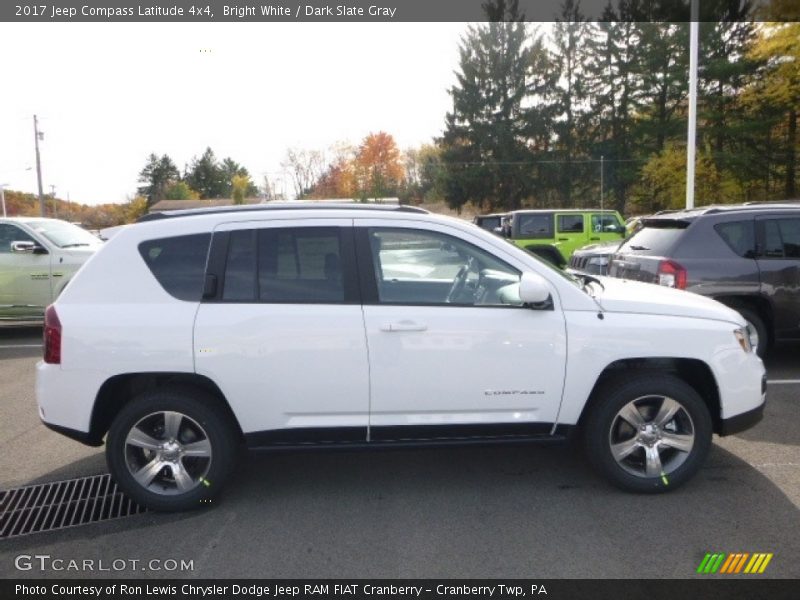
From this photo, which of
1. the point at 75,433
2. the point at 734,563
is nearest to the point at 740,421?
the point at 734,563

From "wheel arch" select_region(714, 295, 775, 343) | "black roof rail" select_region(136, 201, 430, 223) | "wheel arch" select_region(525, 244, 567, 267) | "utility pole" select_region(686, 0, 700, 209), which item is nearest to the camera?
"black roof rail" select_region(136, 201, 430, 223)

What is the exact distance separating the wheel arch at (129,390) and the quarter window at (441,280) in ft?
4.02

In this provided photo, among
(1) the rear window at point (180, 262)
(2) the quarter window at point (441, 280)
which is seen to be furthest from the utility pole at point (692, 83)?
(1) the rear window at point (180, 262)

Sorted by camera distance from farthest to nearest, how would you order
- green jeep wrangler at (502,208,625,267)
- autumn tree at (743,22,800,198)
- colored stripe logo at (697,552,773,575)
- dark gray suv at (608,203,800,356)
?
1. autumn tree at (743,22,800,198)
2. green jeep wrangler at (502,208,625,267)
3. dark gray suv at (608,203,800,356)
4. colored stripe logo at (697,552,773,575)

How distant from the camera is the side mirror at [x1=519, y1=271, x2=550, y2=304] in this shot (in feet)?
12.6

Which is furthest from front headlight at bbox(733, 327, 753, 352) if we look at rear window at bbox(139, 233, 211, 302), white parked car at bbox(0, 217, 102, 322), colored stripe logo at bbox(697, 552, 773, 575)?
white parked car at bbox(0, 217, 102, 322)

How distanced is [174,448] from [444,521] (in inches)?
68.9

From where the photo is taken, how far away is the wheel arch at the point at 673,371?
4.15m

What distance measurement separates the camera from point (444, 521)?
3865 mm

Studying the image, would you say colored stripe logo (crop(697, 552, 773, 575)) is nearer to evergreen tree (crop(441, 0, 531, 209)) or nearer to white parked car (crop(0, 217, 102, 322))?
white parked car (crop(0, 217, 102, 322))

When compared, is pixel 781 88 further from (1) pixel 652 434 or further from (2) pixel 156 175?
(2) pixel 156 175

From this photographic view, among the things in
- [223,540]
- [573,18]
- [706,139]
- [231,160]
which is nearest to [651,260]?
[223,540]

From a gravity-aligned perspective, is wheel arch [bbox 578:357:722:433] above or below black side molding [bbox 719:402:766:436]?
above

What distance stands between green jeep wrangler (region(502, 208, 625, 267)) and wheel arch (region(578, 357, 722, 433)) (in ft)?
43.9
